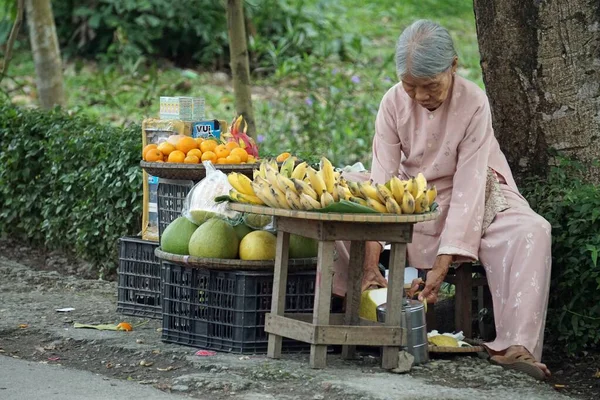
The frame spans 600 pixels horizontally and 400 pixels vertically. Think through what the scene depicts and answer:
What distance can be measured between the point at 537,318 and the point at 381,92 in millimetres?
6367

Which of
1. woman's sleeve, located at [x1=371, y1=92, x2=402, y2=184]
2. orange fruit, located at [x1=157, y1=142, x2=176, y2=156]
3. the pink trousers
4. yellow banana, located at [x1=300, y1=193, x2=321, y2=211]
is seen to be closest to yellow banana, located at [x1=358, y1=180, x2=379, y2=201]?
yellow banana, located at [x1=300, y1=193, x2=321, y2=211]

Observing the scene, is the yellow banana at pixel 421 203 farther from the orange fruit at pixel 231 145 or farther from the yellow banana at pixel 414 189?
the orange fruit at pixel 231 145

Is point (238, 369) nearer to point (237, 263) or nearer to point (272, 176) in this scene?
point (237, 263)

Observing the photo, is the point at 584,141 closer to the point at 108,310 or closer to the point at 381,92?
the point at 108,310

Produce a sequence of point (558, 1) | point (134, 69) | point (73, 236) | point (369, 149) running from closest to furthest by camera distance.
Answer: point (558, 1), point (73, 236), point (369, 149), point (134, 69)

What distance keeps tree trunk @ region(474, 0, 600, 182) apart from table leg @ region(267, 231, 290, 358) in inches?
60.3

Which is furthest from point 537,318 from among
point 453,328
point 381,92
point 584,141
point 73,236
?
point 381,92

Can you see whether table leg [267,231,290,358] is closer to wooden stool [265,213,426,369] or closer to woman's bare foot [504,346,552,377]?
wooden stool [265,213,426,369]

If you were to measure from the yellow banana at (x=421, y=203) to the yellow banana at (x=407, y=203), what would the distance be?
0.03 metres

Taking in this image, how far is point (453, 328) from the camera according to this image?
18.4 ft

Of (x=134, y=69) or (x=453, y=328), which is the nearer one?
(x=453, y=328)

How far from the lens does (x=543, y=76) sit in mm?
5695

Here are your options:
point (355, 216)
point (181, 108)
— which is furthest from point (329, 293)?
point (181, 108)

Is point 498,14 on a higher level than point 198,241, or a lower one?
higher
